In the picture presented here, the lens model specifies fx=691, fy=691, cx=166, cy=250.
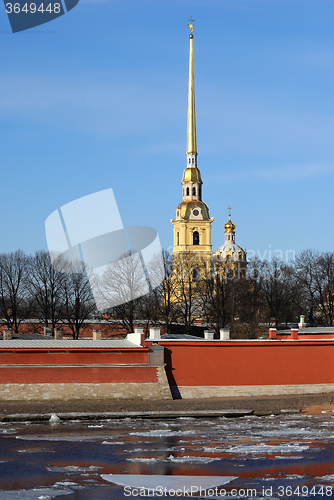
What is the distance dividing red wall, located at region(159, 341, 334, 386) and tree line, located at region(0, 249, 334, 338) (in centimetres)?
1568

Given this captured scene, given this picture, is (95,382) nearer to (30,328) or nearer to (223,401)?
(223,401)

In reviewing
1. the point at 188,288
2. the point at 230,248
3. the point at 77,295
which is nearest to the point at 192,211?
the point at 230,248

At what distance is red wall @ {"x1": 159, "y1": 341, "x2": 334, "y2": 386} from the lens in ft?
106

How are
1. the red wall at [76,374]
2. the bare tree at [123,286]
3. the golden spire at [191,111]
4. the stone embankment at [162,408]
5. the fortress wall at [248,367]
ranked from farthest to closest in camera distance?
the golden spire at [191,111] → the bare tree at [123,286] → the fortress wall at [248,367] → the red wall at [76,374] → the stone embankment at [162,408]

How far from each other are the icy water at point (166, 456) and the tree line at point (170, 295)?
26.2 metres

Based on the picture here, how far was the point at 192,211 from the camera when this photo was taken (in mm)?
87375

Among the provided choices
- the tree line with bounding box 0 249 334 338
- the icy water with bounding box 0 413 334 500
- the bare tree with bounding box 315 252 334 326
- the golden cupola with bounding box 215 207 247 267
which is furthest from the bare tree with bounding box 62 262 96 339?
the golden cupola with bounding box 215 207 247 267

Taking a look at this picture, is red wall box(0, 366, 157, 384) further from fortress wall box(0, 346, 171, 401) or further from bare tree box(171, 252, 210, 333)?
bare tree box(171, 252, 210, 333)

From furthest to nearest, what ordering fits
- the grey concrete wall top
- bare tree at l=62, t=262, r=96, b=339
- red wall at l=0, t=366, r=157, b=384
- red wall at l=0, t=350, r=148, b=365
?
bare tree at l=62, t=262, r=96, b=339
the grey concrete wall top
red wall at l=0, t=350, r=148, b=365
red wall at l=0, t=366, r=157, b=384

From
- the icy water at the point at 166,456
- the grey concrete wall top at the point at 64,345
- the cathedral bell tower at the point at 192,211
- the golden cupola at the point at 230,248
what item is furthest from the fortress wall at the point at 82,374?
the golden cupola at the point at 230,248

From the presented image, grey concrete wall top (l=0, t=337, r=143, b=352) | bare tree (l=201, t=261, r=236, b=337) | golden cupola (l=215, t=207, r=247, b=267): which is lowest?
grey concrete wall top (l=0, t=337, r=143, b=352)

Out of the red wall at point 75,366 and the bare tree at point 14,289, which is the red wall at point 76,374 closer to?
the red wall at point 75,366

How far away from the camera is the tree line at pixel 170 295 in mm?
51969

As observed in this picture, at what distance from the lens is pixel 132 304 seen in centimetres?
5028
